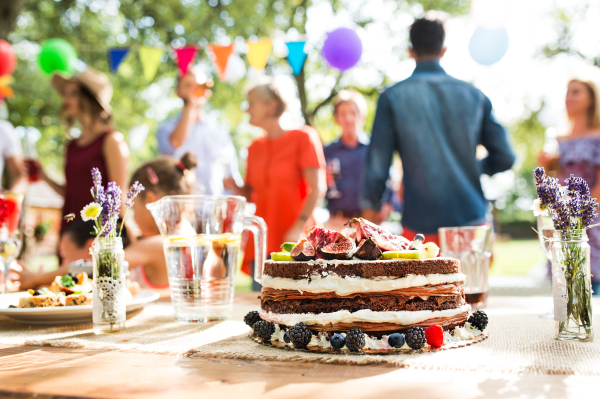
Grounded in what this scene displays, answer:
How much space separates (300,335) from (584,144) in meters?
3.77

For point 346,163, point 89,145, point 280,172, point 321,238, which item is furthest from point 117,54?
point 321,238

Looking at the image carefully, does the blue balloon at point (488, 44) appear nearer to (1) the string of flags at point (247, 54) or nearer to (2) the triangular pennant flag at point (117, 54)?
(1) the string of flags at point (247, 54)

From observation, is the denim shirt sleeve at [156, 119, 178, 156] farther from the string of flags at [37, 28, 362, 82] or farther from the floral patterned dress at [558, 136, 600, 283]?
the floral patterned dress at [558, 136, 600, 283]

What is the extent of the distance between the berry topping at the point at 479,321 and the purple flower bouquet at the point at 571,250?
202mm

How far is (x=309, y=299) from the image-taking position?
4.93ft

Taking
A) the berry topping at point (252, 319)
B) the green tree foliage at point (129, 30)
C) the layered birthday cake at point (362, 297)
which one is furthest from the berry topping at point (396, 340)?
the green tree foliage at point (129, 30)

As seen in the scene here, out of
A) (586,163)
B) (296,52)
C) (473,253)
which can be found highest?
(296,52)

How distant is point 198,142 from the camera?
17.4 feet

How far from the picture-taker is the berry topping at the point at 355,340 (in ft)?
4.48

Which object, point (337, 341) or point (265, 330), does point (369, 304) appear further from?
point (265, 330)

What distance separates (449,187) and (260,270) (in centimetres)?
188

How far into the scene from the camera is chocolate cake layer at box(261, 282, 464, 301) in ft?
4.79

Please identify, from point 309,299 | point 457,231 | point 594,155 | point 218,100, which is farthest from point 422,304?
point 218,100

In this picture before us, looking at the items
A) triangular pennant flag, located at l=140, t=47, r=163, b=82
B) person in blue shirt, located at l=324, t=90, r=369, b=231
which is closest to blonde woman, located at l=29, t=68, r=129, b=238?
person in blue shirt, located at l=324, t=90, r=369, b=231
